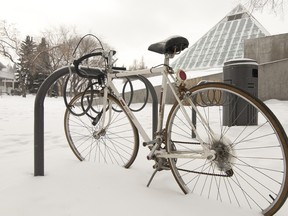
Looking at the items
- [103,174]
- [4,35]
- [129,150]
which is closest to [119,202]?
[103,174]

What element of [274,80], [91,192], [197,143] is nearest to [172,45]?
[197,143]

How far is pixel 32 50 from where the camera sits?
4372 centimetres

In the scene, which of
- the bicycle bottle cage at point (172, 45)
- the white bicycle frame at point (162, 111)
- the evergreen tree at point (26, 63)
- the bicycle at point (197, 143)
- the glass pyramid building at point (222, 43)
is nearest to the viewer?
the bicycle at point (197, 143)

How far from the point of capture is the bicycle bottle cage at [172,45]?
6.77ft

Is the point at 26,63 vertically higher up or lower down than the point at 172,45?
higher up

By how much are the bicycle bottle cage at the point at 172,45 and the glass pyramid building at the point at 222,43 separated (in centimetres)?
2073

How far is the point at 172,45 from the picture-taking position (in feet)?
6.80

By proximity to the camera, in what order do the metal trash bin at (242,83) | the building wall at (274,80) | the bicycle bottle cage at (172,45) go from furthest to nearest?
the building wall at (274,80) → the metal trash bin at (242,83) → the bicycle bottle cage at (172,45)

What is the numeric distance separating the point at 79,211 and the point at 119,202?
0.29 meters

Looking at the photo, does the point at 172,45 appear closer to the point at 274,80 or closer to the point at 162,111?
the point at 162,111

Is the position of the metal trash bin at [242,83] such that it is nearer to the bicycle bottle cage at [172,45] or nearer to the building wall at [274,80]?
the bicycle bottle cage at [172,45]

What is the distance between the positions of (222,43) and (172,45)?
2520 cm

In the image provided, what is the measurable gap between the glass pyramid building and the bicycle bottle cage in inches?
816

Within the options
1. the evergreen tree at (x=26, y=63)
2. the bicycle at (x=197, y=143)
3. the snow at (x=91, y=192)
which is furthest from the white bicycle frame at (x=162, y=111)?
the evergreen tree at (x=26, y=63)
